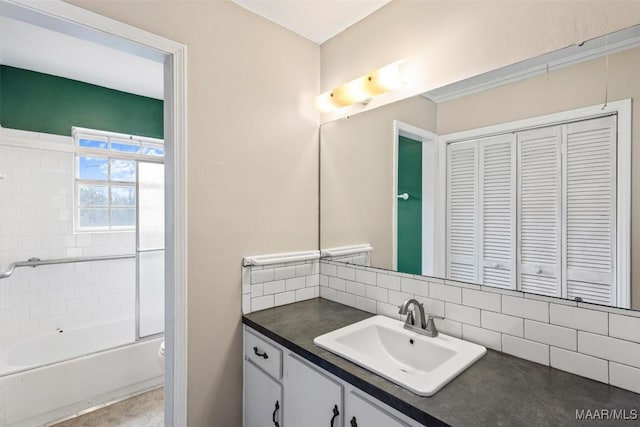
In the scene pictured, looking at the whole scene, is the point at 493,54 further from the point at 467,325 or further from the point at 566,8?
the point at 467,325

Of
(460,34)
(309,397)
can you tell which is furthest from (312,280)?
(460,34)

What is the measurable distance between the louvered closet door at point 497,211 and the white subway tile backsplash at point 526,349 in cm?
19

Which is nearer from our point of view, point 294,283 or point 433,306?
point 433,306

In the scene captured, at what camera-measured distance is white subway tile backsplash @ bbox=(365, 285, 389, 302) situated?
5.09 feet

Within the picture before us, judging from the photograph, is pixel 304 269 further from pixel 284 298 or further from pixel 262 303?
pixel 262 303

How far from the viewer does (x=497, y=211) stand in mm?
1190

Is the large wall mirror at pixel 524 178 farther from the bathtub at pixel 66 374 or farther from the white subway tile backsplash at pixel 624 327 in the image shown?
the bathtub at pixel 66 374

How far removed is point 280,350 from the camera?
4.33 ft

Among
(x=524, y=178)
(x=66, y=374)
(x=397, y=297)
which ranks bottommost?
(x=66, y=374)

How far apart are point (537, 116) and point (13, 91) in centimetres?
363

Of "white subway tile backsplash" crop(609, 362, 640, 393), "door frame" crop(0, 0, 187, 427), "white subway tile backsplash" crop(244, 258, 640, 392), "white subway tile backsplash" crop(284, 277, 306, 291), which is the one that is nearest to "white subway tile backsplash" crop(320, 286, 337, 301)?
"white subway tile backsplash" crop(284, 277, 306, 291)

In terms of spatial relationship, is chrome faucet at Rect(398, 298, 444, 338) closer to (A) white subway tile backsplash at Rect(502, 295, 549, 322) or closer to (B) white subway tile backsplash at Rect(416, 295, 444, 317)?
(B) white subway tile backsplash at Rect(416, 295, 444, 317)

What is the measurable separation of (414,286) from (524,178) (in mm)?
651

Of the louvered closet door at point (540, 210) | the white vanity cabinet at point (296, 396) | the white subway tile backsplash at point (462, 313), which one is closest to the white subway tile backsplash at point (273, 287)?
the white vanity cabinet at point (296, 396)
